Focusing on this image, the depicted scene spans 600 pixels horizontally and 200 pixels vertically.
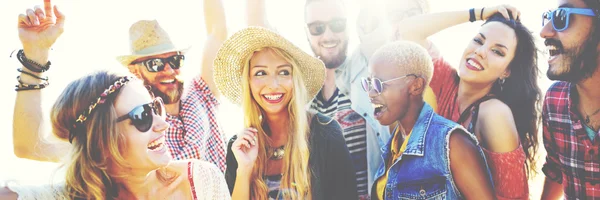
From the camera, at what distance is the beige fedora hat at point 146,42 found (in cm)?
371

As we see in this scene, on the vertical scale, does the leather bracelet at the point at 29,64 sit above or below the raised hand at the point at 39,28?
below

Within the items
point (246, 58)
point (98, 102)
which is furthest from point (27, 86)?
point (246, 58)

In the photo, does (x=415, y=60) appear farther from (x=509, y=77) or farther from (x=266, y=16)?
(x=266, y=16)

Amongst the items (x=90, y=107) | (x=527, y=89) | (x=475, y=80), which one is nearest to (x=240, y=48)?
(x=90, y=107)

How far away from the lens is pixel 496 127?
3.16 m

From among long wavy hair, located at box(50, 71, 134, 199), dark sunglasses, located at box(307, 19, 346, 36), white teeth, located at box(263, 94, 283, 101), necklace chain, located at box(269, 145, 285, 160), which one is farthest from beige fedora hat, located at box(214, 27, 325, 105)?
long wavy hair, located at box(50, 71, 134, 199)

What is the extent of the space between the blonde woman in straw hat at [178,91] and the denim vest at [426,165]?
4.15ft

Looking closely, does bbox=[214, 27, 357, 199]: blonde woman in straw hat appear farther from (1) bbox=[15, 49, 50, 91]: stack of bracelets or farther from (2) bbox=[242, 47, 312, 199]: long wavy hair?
(1) bbox=[15, 49, 50, 91]: stack of bracelets

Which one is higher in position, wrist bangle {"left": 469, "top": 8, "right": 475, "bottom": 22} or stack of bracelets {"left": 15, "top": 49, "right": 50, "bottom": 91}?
wrist bangle {"left": 469, "top": 8, "right": 475, "bottom": 22}

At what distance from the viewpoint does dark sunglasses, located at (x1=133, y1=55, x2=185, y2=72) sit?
3.62m

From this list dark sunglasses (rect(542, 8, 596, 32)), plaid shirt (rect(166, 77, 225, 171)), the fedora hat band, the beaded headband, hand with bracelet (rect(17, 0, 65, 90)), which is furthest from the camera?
the fedora hat band

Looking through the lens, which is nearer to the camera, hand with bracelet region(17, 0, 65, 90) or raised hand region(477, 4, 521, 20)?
hand with bracelet region(17, 0, 65, 90)

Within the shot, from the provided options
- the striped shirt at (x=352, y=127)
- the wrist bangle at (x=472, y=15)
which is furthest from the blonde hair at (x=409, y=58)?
the striped shirt at (x=352, y=127)

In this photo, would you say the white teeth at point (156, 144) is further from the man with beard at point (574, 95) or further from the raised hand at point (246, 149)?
the man with beard at point (574, 95)
